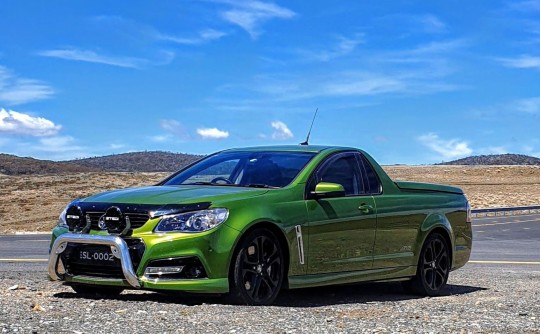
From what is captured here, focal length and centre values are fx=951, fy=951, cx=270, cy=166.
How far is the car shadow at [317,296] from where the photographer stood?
8.79 metres

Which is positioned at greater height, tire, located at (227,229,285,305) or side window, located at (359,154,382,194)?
side window, located at (359,154,382,194)

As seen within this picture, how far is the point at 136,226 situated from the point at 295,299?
2.21 meters

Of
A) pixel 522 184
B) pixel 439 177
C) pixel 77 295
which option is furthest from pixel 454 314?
pixel 439 177

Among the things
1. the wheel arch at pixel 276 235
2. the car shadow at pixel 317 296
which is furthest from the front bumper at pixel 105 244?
the wheel arch at pixel 276 235

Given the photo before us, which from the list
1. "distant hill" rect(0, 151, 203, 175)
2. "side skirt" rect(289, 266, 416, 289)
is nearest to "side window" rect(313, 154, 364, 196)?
"side skirt" rect(289, 266, 416, 289)

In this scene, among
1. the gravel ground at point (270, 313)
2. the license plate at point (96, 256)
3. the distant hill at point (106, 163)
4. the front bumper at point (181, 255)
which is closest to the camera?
the gravel ground at point (270, 313)

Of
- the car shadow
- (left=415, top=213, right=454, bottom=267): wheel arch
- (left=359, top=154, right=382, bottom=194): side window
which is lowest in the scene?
the car shadow

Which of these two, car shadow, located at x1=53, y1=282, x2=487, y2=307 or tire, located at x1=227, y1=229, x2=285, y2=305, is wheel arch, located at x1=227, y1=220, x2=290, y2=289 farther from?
car shadow, located at x1=53, y1=282, x2=487, y2=307

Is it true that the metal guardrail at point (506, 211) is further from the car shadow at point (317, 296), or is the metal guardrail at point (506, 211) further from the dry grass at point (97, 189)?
the car shadow at point (317, 296)

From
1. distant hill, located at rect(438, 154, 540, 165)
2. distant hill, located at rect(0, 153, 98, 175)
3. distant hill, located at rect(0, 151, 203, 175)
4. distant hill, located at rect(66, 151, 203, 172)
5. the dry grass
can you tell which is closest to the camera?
the dry grass

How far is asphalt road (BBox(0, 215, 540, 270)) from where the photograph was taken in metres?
16.9

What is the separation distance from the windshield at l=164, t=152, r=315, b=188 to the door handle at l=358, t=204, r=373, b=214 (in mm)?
751

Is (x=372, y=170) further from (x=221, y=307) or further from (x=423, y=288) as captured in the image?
(x=221, y=307)

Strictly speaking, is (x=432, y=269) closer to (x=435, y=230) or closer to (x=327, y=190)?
(x=435, y=230)
